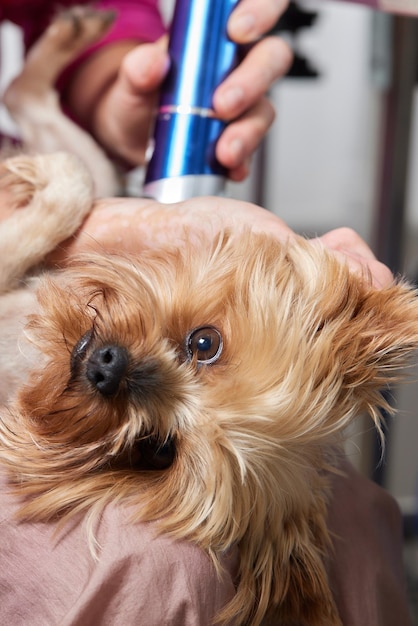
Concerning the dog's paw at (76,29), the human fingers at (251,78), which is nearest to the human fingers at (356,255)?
the human fingers at (251,78)

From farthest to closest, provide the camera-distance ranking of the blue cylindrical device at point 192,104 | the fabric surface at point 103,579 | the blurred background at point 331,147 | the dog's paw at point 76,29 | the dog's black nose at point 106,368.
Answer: the blurred background at point 331,147
the dog's paw at point 76,29
the blue cylindrical device at point 192,104
the dog's black nose at point 106,368
the fabric surface at point 103,579

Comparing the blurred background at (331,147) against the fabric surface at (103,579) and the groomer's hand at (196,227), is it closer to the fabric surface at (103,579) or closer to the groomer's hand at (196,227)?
the groomer's hand at (196,227)

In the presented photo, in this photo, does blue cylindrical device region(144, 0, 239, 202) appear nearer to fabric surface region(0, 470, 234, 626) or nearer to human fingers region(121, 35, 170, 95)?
human fingers region(121, 35, 170, 95)

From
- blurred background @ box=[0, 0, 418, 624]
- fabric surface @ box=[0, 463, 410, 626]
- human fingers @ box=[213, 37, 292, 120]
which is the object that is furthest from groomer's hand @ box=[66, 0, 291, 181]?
blurred background @ box=[0, 0, 418, 624]

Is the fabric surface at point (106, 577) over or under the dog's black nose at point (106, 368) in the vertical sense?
under

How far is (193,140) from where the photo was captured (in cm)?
96

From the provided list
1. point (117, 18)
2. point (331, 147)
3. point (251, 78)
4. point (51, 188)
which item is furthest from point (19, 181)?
point (331, 147)

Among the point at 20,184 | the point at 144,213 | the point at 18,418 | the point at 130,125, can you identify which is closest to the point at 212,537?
the point at 18,418

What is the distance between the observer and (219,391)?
715 millimetres

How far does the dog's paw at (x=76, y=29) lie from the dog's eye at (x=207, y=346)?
682 millimetres

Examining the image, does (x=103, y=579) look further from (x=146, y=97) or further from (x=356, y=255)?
(x=146, y=97)

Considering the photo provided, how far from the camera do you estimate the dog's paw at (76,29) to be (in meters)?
1.20

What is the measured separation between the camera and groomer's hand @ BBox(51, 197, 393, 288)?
779 mm

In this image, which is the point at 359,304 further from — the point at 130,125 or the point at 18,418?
the point at 130,125
